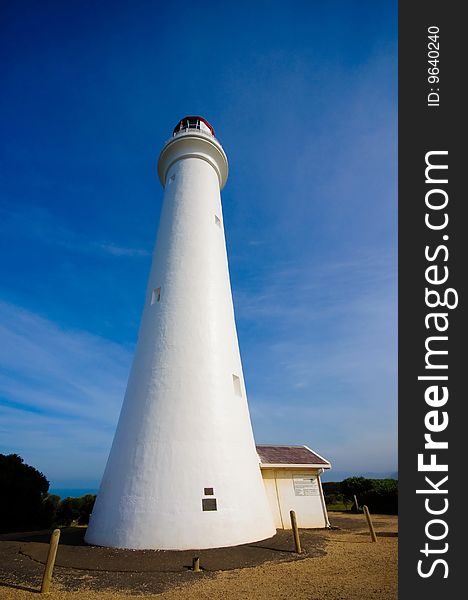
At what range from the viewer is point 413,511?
16.9 feet

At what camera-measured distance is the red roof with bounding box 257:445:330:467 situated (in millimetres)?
14309

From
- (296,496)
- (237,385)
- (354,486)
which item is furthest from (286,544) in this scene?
(354,486)

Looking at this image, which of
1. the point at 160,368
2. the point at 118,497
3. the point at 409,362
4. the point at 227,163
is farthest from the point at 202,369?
the point at 227,163

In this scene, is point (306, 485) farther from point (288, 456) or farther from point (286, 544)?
point (286, 544)

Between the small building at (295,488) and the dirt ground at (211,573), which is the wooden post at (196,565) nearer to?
the dirt ground at (211,573)

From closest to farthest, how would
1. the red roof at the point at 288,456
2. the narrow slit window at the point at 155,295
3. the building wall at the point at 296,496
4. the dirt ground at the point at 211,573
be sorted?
1. the dirt ground at the point at 211,573
2. the narrow slit window at the point at 155,295
3. the building wall at the point at 296,496
4. the red roof at the point at 288,456

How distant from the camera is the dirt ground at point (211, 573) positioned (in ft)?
18.9

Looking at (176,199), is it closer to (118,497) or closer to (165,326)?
(165,326)

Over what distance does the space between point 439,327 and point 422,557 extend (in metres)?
3.24

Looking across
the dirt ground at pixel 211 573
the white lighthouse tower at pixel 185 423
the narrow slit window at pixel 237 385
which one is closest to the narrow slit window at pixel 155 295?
the white lighthouse tower at pixel 185 423

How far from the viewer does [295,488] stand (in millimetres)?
14008

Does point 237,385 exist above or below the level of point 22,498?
above

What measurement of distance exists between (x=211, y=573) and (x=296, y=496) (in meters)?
7.92

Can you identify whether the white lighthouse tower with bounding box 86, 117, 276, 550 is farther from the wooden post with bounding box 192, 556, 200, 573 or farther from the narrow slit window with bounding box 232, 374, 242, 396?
the wooden post with bounding box 192, 556, 200, 573
